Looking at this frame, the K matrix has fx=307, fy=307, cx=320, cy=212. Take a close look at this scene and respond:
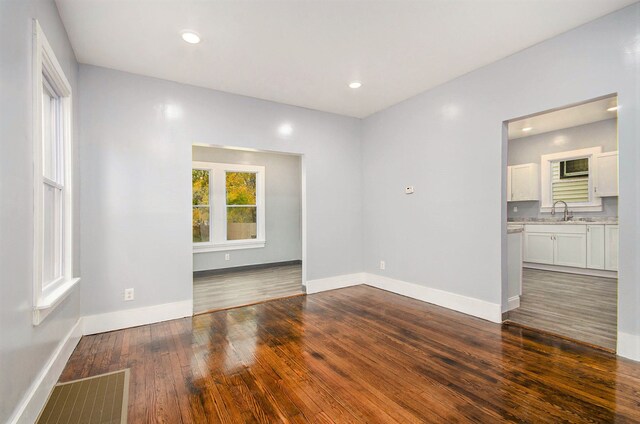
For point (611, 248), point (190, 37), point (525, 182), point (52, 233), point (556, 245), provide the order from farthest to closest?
1. point (525, 182)
2. point (556, 245)
3. point (611, 248)
4. point (190, 37)
5. point (52, 233)

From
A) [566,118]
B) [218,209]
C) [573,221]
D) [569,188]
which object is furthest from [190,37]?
[569,188]

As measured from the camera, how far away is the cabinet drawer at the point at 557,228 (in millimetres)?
5512

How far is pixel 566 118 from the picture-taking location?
5.41 meters

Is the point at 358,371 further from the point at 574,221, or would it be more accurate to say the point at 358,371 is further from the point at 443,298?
the point at 574,221

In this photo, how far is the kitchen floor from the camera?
2.92 m

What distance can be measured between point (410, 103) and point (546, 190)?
13.4ft

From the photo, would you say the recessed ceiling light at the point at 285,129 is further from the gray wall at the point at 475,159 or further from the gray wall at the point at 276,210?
the gray wall at the point at 276,210

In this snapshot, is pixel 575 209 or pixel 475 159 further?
pixel 575 209

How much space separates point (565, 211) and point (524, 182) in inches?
36.7

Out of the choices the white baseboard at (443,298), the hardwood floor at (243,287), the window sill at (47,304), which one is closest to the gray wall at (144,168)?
the hardwood floor at (243,287)

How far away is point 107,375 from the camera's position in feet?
7.47

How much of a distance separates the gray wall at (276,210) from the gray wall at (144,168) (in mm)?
2186

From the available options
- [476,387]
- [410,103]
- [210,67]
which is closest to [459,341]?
[476,387]

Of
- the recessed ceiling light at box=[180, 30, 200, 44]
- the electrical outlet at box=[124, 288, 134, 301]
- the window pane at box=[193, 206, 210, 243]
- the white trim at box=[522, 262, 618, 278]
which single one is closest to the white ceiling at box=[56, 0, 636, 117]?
the recessed ceiling light at box=[180, 30, 200, 44]
